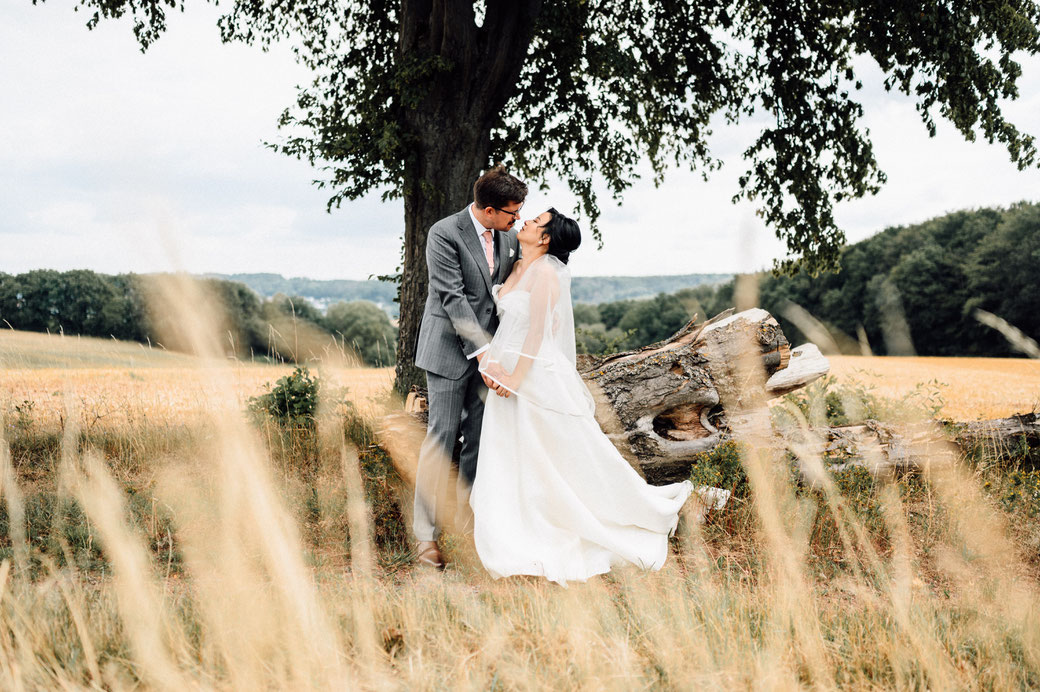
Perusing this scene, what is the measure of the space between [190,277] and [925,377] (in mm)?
16963

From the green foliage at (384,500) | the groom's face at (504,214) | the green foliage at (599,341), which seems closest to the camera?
the groom's face at (504,214)

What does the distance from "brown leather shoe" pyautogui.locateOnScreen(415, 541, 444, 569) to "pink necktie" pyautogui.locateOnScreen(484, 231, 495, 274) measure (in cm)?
206

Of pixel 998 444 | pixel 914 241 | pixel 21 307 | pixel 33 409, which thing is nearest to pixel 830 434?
pixel 998 444

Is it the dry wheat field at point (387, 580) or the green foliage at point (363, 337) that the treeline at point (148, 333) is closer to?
the green foliage at point (363, 337)

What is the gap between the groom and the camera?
4.80 meters

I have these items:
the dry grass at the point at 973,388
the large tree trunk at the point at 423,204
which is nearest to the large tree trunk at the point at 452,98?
the large tree trunk at the point at 423,204

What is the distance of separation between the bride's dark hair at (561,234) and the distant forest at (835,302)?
0.95m

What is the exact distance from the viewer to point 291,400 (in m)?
7.59

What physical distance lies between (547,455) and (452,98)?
5347mm

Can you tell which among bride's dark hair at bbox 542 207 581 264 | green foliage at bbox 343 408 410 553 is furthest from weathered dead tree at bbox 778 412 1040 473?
green foliage at bbox 343 408 410 553

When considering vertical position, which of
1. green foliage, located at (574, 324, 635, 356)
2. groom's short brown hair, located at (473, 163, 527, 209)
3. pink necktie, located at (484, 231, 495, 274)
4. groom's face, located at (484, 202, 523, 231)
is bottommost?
green foliage, located at (574, 324, 635, 356)

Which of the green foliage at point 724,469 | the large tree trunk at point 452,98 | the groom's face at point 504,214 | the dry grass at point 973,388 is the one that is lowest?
the dry grass at point 973,388

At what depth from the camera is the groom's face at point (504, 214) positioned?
15.9ft

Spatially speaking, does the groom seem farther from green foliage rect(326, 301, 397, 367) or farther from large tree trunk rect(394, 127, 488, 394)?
green foliage rect(326, 301, 397, 367)
